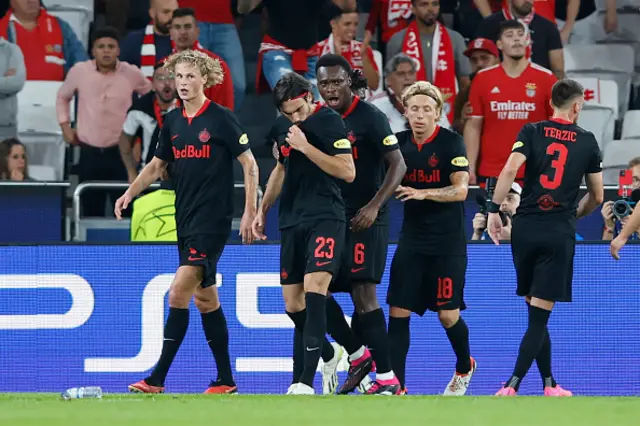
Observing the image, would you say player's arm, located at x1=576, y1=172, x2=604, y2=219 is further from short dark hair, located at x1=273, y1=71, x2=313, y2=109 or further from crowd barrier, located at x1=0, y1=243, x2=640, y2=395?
short dark hair, located at x1=273, y1=71, x2=313, y2=109

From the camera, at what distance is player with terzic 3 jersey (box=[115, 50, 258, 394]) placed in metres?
9.63

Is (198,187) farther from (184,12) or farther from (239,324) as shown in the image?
(184,12)

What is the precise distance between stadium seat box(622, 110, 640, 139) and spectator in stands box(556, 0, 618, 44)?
150cm

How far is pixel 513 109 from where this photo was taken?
13.3m

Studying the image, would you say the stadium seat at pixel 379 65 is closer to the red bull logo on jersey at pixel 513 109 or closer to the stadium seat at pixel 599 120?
the red bull logo on jersey at pixel 513 109

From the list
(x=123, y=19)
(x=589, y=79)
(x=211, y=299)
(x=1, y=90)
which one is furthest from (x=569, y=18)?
(x=211, y=299)

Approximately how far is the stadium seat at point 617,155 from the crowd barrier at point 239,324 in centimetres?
324

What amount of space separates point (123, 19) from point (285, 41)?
2392 millimetres

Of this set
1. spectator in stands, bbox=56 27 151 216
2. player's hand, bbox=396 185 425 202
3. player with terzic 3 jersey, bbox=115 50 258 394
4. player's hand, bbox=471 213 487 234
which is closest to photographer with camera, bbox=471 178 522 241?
player's hand, bbox=471 213 487 234

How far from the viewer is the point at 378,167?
9.89m

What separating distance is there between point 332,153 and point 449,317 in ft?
5.32

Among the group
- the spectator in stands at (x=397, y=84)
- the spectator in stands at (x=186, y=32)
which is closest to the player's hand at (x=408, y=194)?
the spectator in stands at (x=397, y=84)

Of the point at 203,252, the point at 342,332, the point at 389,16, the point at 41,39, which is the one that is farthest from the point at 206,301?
the point at 389,16

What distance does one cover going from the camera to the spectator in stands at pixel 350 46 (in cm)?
1405
